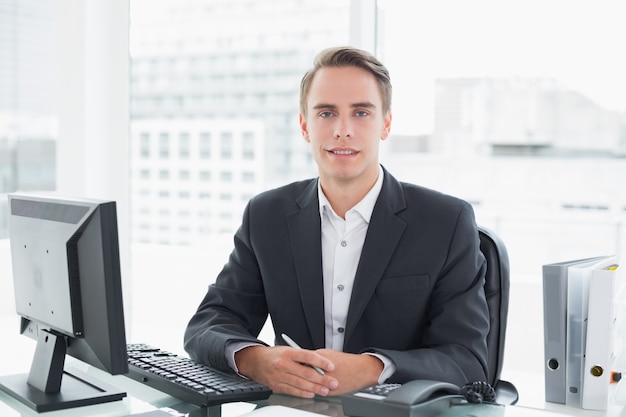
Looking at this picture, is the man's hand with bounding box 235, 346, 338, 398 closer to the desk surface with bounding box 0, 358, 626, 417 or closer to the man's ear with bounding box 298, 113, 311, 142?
the desk surface with bounding box 0, 358, 626, 417

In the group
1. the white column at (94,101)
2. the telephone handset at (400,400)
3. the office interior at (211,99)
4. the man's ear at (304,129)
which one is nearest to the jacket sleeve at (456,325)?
the telephone handset at (400,400)

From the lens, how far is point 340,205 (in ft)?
6.41

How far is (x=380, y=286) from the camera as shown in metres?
1.81

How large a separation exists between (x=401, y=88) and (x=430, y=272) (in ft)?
4.98

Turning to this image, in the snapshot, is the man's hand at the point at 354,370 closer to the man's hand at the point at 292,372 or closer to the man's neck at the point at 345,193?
the man's hand at the point at 292,372

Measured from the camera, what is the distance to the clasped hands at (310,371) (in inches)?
57.9

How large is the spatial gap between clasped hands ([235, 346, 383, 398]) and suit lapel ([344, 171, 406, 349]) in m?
0.25

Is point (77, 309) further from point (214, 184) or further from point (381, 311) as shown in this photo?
point (214, 184)

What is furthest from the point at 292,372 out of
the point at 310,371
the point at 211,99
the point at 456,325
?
the point at 211,99

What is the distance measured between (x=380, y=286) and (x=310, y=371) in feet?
1.27

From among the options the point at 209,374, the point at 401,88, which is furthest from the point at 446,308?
the point at 401,88

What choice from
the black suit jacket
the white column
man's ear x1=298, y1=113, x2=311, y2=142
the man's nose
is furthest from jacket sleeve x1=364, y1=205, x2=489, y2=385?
the white column

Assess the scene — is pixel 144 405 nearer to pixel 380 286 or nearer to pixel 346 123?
pixel 380 286

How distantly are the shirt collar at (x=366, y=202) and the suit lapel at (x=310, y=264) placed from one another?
0.7 inches
